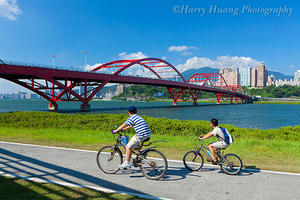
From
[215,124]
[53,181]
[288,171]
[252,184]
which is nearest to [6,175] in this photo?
[53,181]

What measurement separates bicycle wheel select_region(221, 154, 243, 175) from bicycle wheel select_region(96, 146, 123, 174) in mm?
2890

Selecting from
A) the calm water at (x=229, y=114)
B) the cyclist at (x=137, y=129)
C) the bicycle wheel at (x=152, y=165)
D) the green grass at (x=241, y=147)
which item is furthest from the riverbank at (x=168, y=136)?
the calm water at (x=229, y=114)

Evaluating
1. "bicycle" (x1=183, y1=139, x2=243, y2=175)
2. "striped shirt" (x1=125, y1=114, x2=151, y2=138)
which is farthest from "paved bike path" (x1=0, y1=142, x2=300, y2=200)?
"striped shirt" (x1=125, y1=114, x2=151, y2=138)

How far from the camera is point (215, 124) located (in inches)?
256

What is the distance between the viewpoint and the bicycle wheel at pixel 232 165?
635 cm

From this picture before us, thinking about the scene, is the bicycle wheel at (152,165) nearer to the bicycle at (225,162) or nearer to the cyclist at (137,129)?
the cyclist at (137,129)

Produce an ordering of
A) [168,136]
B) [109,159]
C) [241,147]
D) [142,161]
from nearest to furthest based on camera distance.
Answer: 1. [142,161]
2. [109,159]
3. [241,147]
4. [168,136]

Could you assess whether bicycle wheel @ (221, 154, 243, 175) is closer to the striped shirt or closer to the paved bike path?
the paved bike path

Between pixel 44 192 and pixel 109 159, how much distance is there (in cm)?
202

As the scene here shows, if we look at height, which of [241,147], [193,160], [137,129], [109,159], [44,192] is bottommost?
[241,147]

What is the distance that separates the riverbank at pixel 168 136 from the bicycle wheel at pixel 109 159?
236 centimetres

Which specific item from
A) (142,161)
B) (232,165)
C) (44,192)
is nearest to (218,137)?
(232,165)

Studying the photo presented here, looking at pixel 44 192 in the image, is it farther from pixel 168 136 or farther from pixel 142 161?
pixel 168 136

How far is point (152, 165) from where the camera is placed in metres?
6.06
